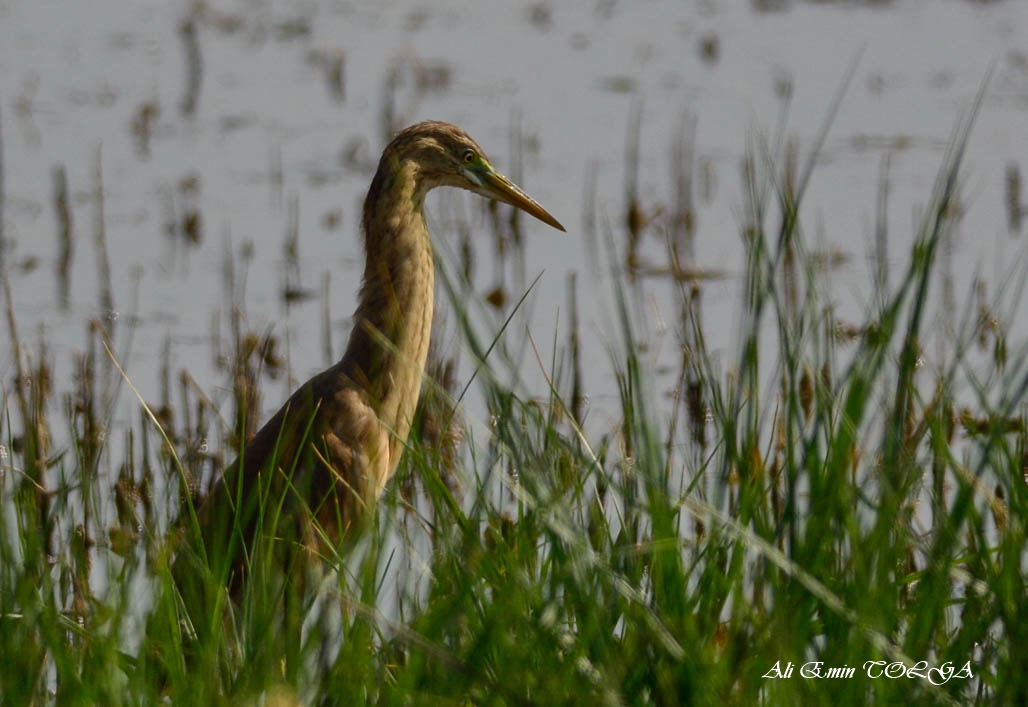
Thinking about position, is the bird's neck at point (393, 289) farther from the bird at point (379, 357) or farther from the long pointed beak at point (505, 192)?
the long pointed beak at point (505, 192)

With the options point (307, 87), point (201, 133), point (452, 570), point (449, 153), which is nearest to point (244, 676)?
point (452, 570)

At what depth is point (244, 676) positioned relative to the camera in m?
2.85

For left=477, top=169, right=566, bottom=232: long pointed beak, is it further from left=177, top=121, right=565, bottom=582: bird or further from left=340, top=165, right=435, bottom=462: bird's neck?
left=340, top=165, right=435, bottom=462: bird's neck

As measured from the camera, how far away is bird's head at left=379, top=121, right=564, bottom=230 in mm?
4938

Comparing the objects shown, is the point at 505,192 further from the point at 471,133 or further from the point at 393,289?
the point at 471,133

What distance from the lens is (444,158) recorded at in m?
5.01

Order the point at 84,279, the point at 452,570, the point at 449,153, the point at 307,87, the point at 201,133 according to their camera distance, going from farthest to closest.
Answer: the point at 307,87 → the point at 201,133 → the point at 84,279 → the point at 449,153 → the point at 452,570

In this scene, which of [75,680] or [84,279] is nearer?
[75,680]

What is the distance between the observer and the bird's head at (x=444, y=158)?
4.94 metres

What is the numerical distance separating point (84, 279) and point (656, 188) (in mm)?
2503

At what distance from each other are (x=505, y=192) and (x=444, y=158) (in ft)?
0.79

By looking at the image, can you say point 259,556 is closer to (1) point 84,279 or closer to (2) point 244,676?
(2) point 244,676

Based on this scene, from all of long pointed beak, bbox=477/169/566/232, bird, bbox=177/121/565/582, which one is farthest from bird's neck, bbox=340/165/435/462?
long pointed beak, bbox=477/169/566/232

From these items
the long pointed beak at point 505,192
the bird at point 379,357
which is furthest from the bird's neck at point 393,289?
the long pointed beak at point 505,192
